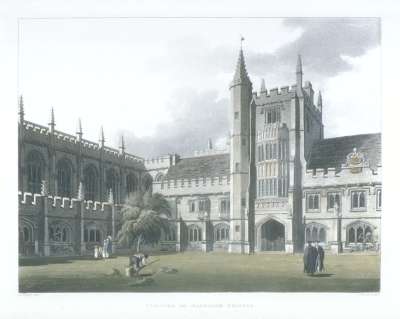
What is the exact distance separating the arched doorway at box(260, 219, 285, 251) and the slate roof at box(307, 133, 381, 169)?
1.19 metres

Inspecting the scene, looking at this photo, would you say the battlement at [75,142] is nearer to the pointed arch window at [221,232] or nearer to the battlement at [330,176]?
the pointed arch window at [221,232]

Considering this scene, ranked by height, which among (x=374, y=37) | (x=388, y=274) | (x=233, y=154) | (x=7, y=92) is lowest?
(x=388, y=274)

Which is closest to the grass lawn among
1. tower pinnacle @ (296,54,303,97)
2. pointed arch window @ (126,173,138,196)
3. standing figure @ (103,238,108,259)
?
standing figure @ (103,238,108,259)

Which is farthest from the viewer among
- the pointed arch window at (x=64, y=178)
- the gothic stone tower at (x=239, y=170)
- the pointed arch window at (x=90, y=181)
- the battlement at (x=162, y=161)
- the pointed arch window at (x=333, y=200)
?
the pointed arch window at (x=90, y=181)

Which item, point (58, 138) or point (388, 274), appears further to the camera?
point (58, 138)

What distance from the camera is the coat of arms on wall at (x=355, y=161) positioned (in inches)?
307

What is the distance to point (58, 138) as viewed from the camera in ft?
28.0

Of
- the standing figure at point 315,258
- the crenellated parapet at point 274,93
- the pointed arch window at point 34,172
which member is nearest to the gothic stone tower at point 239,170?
the crenellated parapet at point 274,93

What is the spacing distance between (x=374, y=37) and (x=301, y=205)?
294cm

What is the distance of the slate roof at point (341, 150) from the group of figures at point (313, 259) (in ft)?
5.03
